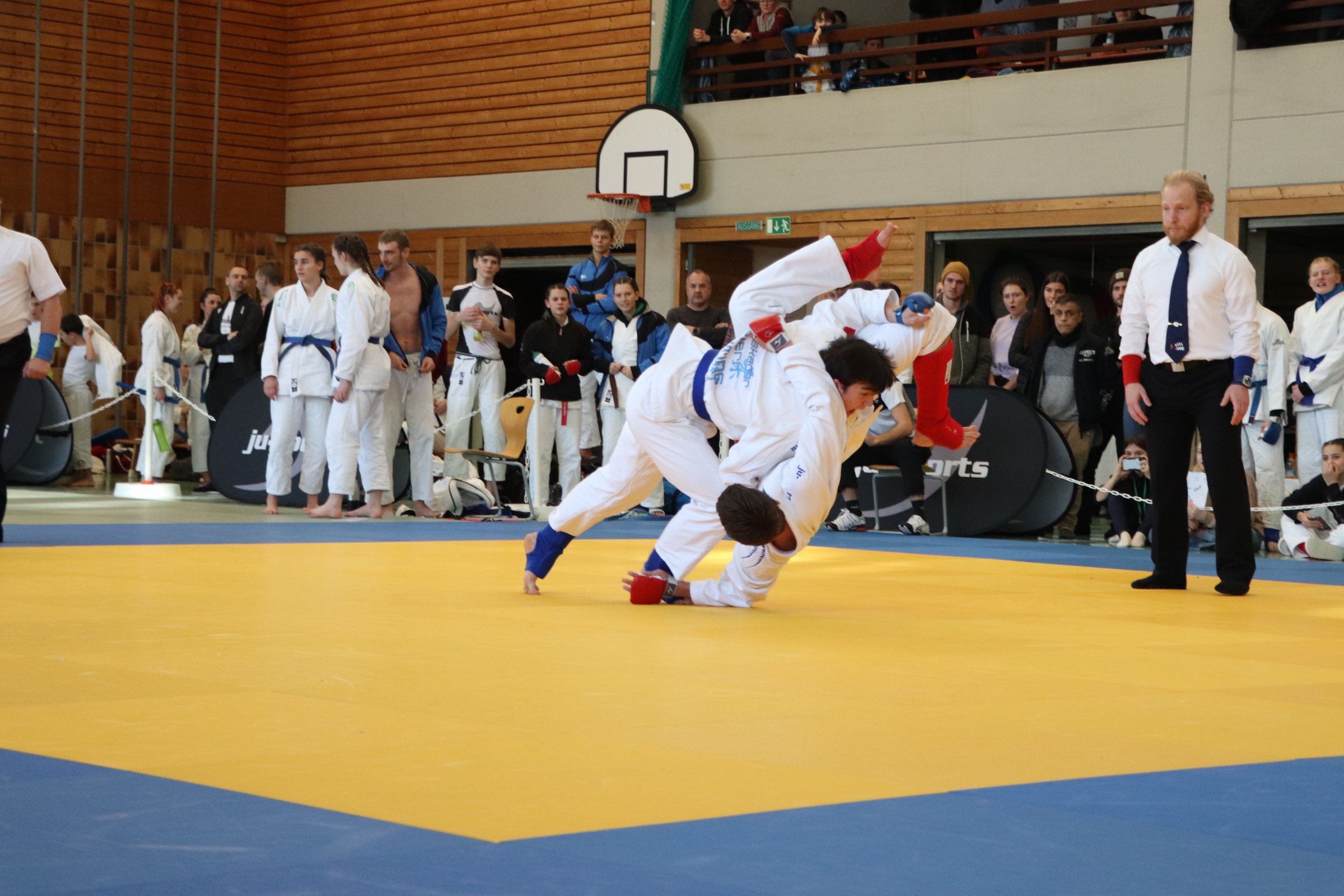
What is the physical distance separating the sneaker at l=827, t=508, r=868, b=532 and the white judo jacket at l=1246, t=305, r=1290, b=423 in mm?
2447

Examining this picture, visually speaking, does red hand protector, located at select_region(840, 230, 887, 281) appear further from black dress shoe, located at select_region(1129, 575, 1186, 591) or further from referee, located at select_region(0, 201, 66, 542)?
referee, located at select_region(0, 201, 66, 542)

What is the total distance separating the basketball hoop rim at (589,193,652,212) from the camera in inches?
539

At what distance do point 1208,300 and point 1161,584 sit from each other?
113 cm

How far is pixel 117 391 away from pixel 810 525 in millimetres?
10224

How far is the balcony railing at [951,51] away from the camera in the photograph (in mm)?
11531

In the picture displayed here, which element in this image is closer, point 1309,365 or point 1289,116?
point 1309,365

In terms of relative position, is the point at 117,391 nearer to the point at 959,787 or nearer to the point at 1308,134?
the point at 1308,134

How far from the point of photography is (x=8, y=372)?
20.4 ft

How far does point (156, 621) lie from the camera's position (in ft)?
13.0

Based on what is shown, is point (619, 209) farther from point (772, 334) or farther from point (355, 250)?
point (772, 334)

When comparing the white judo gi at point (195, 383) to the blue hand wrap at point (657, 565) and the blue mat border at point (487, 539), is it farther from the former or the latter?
the blue hand wrap at point (657, 565)

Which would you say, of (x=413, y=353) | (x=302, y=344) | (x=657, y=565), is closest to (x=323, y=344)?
(x=302, y=344)

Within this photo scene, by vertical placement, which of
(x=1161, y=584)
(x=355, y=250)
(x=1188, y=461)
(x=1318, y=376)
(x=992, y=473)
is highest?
(x=355, y=250)

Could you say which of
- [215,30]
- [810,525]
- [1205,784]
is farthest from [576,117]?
[1205,784]
